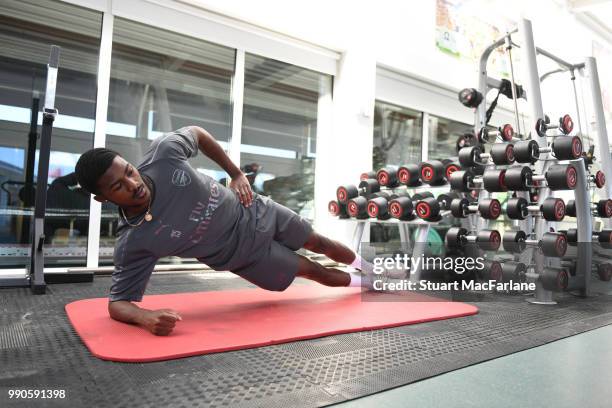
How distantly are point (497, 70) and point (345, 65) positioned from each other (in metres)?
2.98

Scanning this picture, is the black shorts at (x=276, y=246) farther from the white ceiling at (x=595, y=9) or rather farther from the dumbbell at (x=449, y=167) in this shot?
the white ceiling at (x=595, y=9)

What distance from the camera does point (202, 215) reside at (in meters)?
1.73

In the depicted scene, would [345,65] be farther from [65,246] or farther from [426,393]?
[426,393]

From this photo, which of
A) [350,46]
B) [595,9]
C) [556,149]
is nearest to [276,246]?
[556,149]

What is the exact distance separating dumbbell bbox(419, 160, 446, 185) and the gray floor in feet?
5.81

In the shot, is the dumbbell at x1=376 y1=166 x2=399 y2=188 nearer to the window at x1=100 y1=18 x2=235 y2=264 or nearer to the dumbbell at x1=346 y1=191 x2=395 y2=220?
the dumbbell at x1=346 y1=191 x2=395 y2=220

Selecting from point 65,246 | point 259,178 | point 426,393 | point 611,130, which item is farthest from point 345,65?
point 611,130

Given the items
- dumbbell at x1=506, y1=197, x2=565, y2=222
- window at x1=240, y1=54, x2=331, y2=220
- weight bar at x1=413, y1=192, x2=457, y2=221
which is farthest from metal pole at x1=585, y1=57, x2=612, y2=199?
window at x1=240, y1=54, x2=331, y2=220

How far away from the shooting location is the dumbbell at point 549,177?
2.39 metres

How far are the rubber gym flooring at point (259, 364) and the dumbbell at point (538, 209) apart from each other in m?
0.68

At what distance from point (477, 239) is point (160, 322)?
209 cm

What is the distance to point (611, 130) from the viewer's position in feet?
25.3

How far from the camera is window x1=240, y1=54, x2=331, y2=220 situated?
444cm

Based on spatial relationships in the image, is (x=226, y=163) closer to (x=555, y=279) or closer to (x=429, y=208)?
(x=429, y=208)
